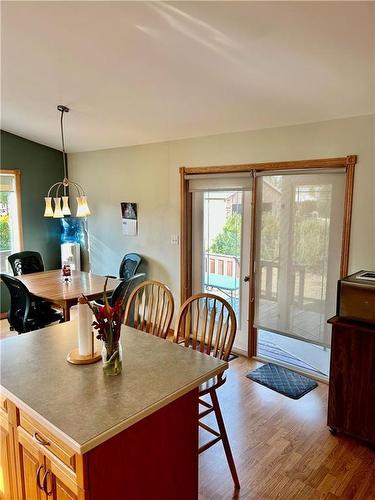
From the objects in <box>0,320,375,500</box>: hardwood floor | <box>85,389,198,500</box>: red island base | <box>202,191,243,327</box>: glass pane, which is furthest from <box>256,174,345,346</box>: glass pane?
<box>85,389,198,500</box>: red island base

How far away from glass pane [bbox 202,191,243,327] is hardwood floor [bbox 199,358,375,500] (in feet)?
4.02

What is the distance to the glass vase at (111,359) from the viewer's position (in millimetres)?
1645

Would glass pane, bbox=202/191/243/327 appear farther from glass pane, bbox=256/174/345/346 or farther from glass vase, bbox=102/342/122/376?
glass vase, bbox=102/342/122/376

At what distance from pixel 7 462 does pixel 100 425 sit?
0.74 meters

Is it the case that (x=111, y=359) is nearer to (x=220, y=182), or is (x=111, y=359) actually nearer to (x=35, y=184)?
(x=220, y=182)

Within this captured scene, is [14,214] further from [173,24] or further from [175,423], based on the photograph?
[175,423]

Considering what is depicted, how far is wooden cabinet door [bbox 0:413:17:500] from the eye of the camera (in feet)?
5.41

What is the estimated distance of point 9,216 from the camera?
550 centimetres

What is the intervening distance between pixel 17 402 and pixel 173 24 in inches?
82.4

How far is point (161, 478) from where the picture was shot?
1.56 m

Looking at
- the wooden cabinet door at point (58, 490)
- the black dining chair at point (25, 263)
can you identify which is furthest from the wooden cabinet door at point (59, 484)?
the black dining chair at point (25, 263)

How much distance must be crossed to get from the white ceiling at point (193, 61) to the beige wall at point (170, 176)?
0.14 metres

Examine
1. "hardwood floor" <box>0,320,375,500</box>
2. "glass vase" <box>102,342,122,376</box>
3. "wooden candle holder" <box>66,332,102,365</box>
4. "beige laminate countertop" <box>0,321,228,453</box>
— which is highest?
"glass vase" <box>102,342,122,376</box>

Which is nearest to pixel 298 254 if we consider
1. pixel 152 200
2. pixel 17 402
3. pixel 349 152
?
pixel 349 152
